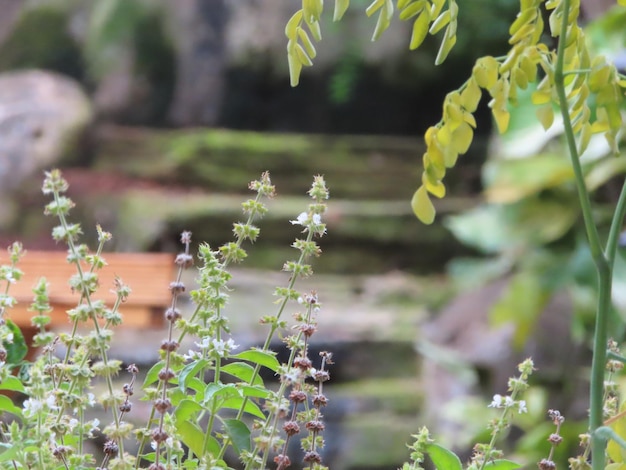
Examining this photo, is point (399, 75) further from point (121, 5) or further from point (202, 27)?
point (121, 5)

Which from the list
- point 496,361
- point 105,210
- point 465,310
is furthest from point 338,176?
point 496,361

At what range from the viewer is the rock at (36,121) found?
3541 millimetres

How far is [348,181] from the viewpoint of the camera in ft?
12.4

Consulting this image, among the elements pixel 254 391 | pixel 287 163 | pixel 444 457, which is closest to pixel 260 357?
pixel 254 391

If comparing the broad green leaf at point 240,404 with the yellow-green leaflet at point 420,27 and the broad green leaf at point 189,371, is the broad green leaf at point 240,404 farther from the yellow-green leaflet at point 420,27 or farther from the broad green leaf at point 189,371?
the yellow-green leaflet at point 420,27

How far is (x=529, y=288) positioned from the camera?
6.49 ft

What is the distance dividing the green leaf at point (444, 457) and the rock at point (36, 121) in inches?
130

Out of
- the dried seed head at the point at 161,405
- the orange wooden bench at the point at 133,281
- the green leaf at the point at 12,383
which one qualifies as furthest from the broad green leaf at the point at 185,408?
the orange wooden bench at the point at 133,281

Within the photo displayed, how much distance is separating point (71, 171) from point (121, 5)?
3.45 feet

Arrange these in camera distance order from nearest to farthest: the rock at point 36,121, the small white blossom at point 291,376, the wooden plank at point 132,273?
the small white blossom at point 291,376 < the wooden plank at point 132,273 < the rock at point 36,121

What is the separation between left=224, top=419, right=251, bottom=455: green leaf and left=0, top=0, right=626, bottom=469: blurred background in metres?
1.35

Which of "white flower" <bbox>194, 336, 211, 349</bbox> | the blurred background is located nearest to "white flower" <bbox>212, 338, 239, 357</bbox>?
"white flower" <bbox>194, 336, 211, 349</bbox>

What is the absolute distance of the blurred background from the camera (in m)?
2.14

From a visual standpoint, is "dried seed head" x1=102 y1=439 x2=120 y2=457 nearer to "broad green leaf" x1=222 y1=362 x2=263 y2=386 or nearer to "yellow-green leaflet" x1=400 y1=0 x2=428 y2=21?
"broad green leaf" x1=222 y1=362 x2=263 y2=386
